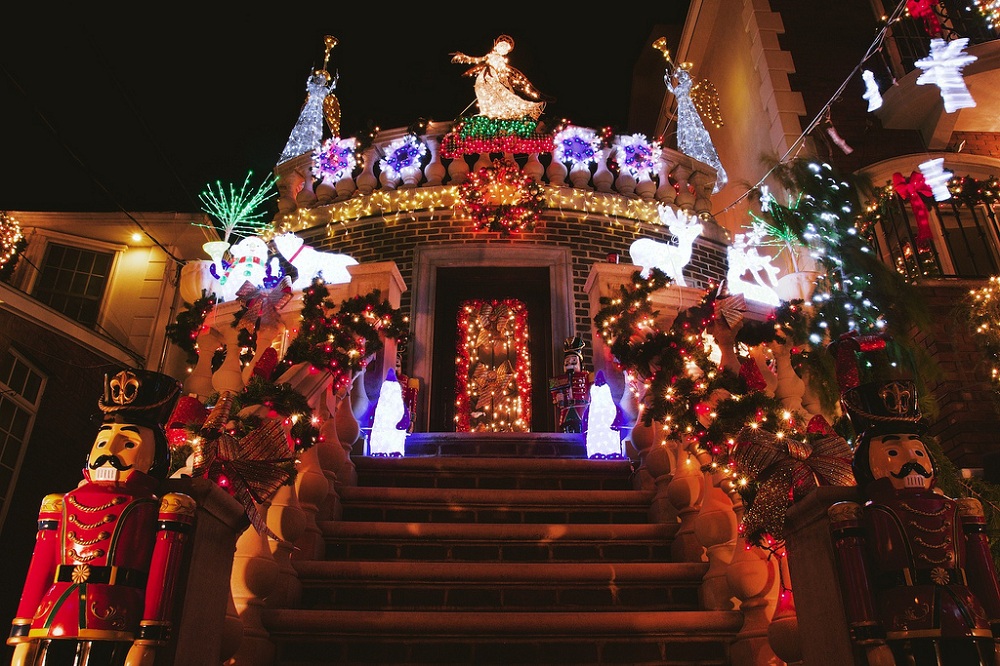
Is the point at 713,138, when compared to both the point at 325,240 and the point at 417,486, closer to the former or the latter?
the point at 325,240

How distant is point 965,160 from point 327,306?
7733mm

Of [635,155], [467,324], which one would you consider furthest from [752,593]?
[635,155]

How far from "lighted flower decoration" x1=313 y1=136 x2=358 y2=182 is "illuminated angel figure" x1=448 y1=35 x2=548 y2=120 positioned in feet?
6.20

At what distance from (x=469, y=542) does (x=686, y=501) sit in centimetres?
132

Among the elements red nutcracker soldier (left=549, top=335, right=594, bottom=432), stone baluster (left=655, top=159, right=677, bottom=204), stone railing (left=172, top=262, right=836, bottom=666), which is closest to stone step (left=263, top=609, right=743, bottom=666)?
stone railing (left=172, top=262, right=836, bottom=666)

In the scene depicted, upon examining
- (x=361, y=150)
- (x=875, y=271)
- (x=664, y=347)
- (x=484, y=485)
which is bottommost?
(x=484, y=485)

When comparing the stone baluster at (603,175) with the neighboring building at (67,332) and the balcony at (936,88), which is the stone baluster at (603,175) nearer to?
the balcony at (936,88)

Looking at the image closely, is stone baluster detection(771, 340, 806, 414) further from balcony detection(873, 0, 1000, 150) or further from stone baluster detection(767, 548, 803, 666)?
balcony detection(873, 0, 1000, 150)

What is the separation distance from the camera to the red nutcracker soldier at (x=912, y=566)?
7.08 ft

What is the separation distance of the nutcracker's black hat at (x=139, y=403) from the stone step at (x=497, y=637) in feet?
3.74

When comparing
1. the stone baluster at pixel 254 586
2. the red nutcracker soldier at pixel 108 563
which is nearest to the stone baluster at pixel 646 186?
the stone baluster at pixel 254 586

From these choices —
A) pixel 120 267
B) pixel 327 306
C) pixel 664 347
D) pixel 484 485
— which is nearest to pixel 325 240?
pixel 120 267

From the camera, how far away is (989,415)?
655 centimetres

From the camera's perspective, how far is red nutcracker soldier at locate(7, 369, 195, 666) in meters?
2.30
